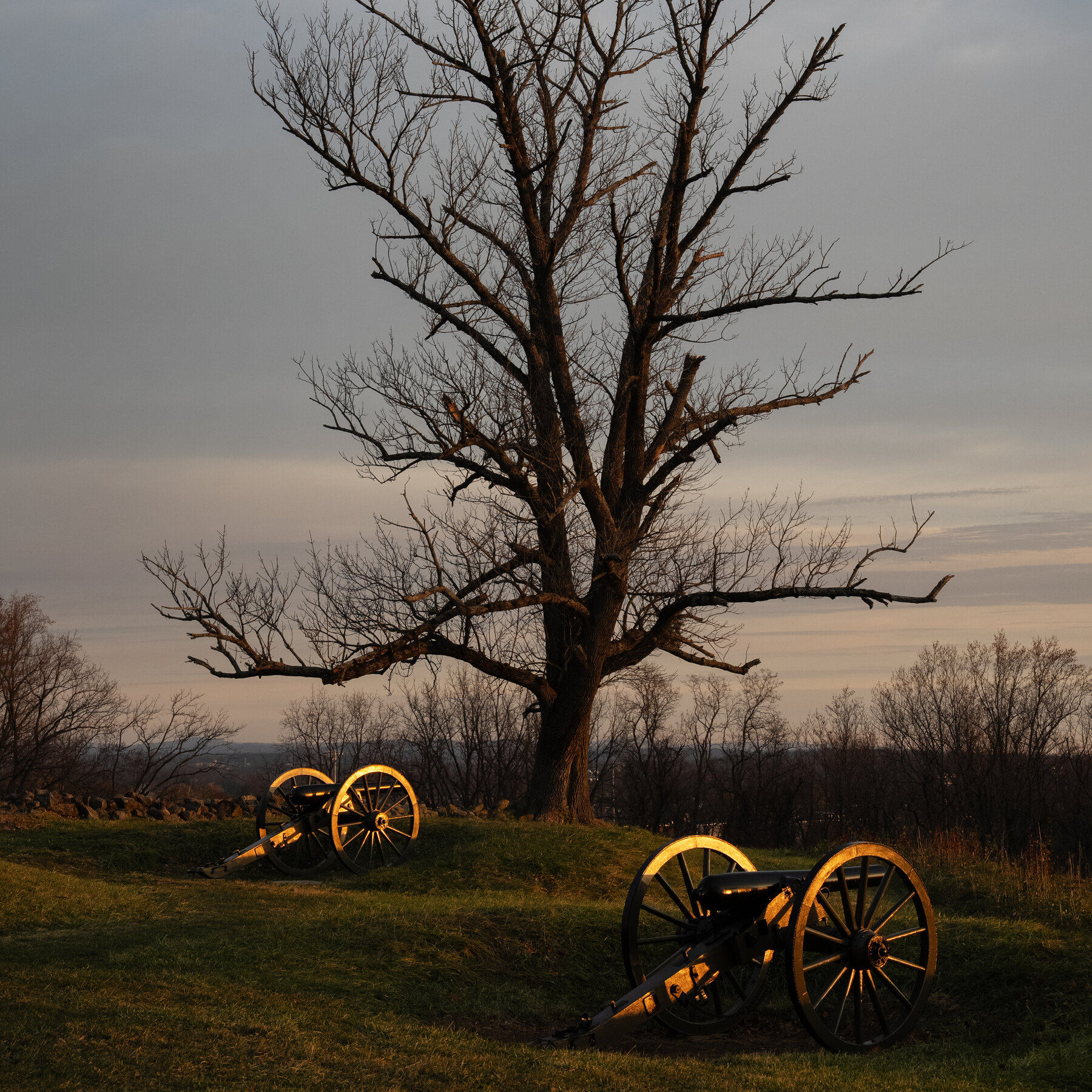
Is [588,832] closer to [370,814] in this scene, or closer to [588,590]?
[370,814]

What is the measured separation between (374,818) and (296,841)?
105 centimetres

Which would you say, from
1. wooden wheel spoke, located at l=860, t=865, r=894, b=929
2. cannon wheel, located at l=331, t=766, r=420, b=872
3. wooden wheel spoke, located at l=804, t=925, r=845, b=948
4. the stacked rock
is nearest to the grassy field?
cannon wheel, located at l=331, t=766, r=420, b=872

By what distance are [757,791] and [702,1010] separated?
119 ft

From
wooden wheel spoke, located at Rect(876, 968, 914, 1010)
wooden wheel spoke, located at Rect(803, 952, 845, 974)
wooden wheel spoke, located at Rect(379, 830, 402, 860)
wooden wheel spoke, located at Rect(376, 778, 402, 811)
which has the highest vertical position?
wooden wheel spoke, located at Rect(376, 778, 402, 811)

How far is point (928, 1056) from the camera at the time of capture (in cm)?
665

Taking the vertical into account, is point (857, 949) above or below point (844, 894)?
below

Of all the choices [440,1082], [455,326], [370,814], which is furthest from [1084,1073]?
[455,326]

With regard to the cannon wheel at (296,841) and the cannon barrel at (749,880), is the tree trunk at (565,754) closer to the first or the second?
the cannon wheel at (296,841)

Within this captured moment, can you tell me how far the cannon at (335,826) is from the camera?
40.6 feet

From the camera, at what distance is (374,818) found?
1265cm

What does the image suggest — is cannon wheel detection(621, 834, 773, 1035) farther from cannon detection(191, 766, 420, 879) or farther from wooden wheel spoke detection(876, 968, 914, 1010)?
cannon detection(191, 766, 420, 879)

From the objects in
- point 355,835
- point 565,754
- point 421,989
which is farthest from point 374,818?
point 421,989

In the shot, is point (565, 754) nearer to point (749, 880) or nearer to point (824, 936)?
point (749, 880)

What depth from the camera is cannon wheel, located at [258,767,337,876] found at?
1259 cm
